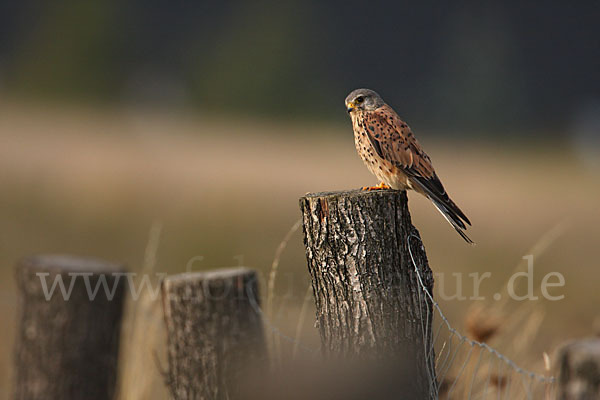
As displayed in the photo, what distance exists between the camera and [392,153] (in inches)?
140

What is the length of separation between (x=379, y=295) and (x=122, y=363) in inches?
80.1

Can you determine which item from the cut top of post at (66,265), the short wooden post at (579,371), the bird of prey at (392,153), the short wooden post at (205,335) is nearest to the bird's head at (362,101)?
the bird of prey at (392,153)

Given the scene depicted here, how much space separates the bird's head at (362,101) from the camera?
3864 millimetres

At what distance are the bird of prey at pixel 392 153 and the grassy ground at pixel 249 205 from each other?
2.82 ft

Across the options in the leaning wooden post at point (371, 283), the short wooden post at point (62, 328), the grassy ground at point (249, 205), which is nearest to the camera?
the leaning wooden post at point (371, 283)

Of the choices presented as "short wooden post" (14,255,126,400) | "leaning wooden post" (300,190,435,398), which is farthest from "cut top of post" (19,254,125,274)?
"leaning wooden post" (300,190,435,398)

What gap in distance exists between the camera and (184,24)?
30.7 metres

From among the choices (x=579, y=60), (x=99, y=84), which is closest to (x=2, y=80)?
(x=99, y=84)

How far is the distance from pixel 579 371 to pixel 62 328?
2.09 metres

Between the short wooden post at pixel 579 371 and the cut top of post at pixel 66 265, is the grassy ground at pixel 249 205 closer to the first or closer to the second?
the cut top of post at pixel 66 265

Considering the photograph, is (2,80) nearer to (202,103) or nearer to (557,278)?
(202,103)

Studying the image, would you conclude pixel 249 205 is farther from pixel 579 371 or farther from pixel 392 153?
pixel 579 371

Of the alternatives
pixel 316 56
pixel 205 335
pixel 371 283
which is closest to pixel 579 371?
pixel 371 283

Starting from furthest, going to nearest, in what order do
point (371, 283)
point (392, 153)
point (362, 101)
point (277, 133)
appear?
point (277, 133)
point (362, 101)
point (392, 153)
point (371, 283)
